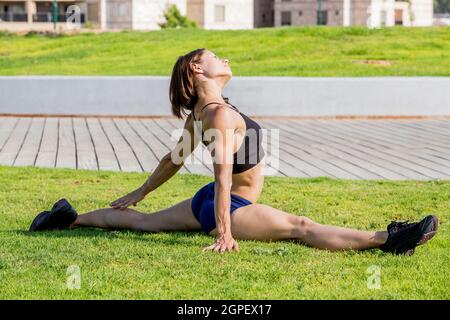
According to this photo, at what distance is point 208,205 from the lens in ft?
21.3

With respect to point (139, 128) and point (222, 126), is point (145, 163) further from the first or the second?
point (222, 126)

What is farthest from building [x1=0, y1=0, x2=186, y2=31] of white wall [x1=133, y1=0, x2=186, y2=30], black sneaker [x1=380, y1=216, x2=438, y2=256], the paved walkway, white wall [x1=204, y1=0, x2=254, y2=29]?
black sneaker [x1=380, y1=216, x2=438, y2=256]

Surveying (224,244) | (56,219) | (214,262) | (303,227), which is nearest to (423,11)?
(56,219)

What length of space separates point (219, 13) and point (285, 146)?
78.9m

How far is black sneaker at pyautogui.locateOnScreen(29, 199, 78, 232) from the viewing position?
706cm

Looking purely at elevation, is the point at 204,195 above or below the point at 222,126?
below

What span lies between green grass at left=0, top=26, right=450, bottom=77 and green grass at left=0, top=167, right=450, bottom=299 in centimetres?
1177

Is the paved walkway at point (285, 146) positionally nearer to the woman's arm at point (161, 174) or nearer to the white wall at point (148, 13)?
the woman's arm at point (161, 174)

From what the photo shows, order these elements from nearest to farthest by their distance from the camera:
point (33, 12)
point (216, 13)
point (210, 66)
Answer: point (210, 66), point (33, 12), point (216, 13)

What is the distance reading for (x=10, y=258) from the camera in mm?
6062

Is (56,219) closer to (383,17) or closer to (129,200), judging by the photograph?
(129,200)

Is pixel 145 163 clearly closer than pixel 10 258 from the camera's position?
No
